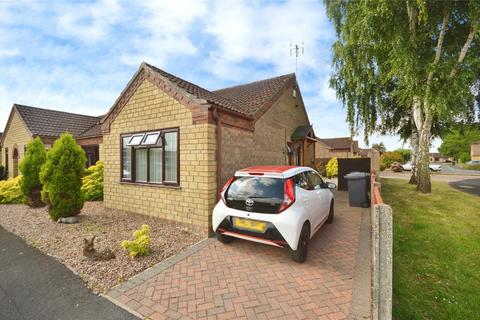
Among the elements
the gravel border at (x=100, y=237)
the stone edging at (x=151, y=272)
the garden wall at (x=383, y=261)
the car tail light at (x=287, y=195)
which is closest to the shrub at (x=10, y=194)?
the gravel border at (x=100, y=237)

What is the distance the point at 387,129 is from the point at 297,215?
52.0ft

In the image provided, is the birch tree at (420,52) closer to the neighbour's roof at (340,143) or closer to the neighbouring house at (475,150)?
the neighbour's roof at (340,143)

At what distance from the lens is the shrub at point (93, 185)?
10.1 m

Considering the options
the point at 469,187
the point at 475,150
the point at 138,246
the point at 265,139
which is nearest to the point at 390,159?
the point at 469,187

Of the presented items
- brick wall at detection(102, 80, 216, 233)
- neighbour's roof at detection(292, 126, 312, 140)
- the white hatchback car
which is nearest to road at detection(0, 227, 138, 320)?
the white hatchback car

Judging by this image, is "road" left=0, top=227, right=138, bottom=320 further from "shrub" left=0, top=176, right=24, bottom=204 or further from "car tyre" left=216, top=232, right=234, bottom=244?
"shrub" left=0, top=176, right=24, bottom=204

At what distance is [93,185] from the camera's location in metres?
10.4

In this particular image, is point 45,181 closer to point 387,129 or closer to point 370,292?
point 370,292

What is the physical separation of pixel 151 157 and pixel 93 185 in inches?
214

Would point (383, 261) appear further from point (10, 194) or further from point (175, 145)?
point (10, 194)

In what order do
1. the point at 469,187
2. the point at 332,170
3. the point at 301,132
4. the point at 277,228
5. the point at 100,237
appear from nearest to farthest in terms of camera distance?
the point at 277,228, the point at 100,237, the point at 301,132, the point at 469,187, the point at 332,170

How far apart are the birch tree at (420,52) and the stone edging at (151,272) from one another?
10276 mm

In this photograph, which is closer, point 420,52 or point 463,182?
point 420,52

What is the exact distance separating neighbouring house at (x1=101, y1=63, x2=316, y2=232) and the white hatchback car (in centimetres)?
122
